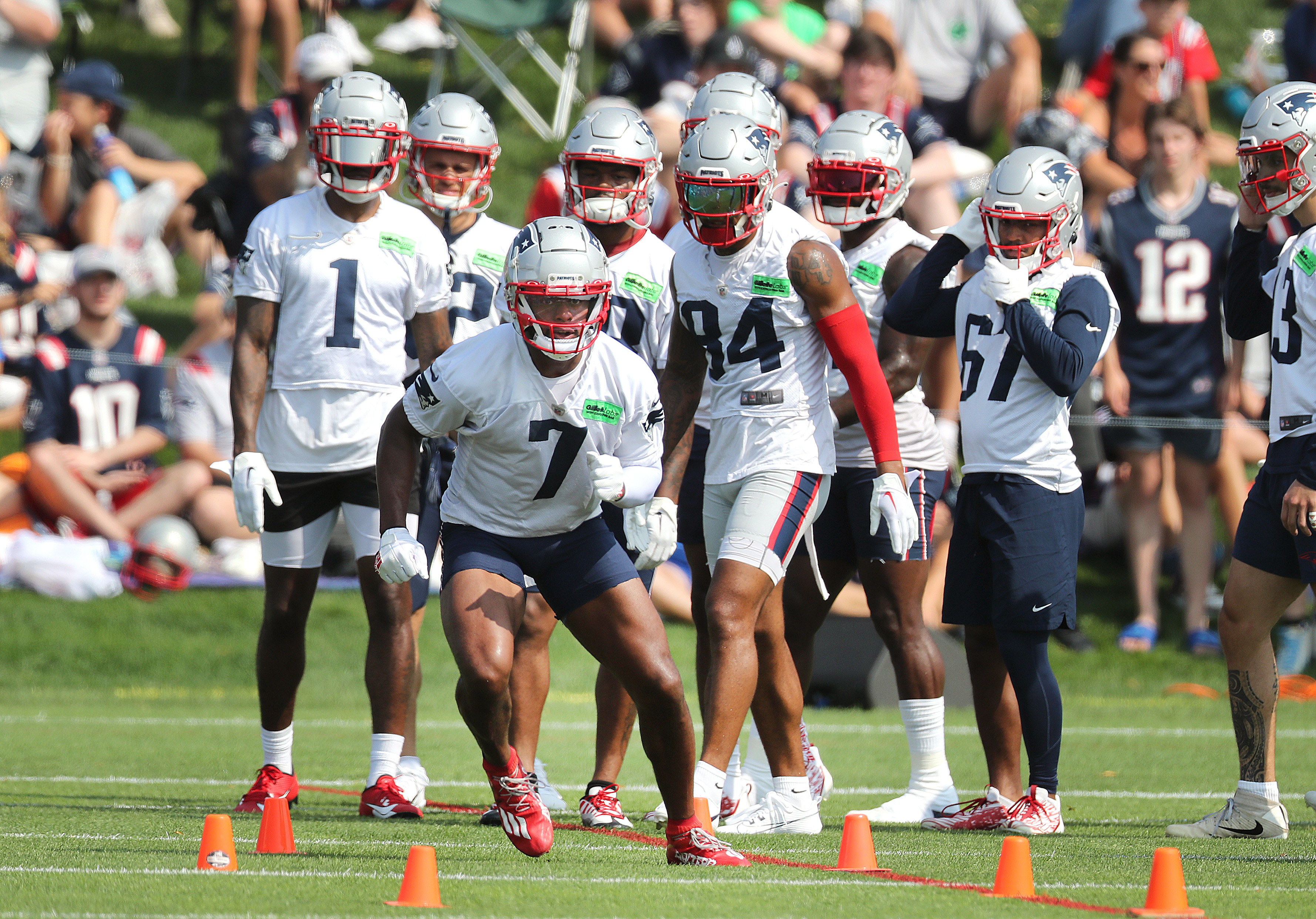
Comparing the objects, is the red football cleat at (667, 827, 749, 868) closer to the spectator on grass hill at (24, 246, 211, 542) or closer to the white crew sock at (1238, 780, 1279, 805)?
the white crew sock at (1238, 780, 1279, 805)

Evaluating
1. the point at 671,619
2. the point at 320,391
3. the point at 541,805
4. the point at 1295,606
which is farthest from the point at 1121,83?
the point at 541,805

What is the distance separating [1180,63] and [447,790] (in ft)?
32.7

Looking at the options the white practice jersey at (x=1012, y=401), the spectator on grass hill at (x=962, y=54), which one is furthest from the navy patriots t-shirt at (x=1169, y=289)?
the white practice jersey at (x=1012, y=401)

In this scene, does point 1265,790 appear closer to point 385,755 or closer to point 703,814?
point 703,814

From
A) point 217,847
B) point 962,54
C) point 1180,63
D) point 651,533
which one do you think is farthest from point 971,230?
point 1180,63

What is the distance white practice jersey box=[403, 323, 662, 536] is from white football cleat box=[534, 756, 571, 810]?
Result: 1648 millimetres

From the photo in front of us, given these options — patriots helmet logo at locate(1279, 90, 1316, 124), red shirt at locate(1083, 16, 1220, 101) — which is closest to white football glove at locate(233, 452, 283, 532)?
patriots helmet logo at locate(1279, 90, 1316, 124)

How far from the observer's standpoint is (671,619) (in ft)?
36.3

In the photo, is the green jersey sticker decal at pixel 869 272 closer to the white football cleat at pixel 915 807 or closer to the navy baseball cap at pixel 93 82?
the white football cleat at pixel 915 807

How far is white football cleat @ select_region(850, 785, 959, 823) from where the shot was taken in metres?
6.23

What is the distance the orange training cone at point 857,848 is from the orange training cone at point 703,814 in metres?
0.41

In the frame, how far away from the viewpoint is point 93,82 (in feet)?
43.5

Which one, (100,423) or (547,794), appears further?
(100,423)

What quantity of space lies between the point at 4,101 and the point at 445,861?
11.7m
